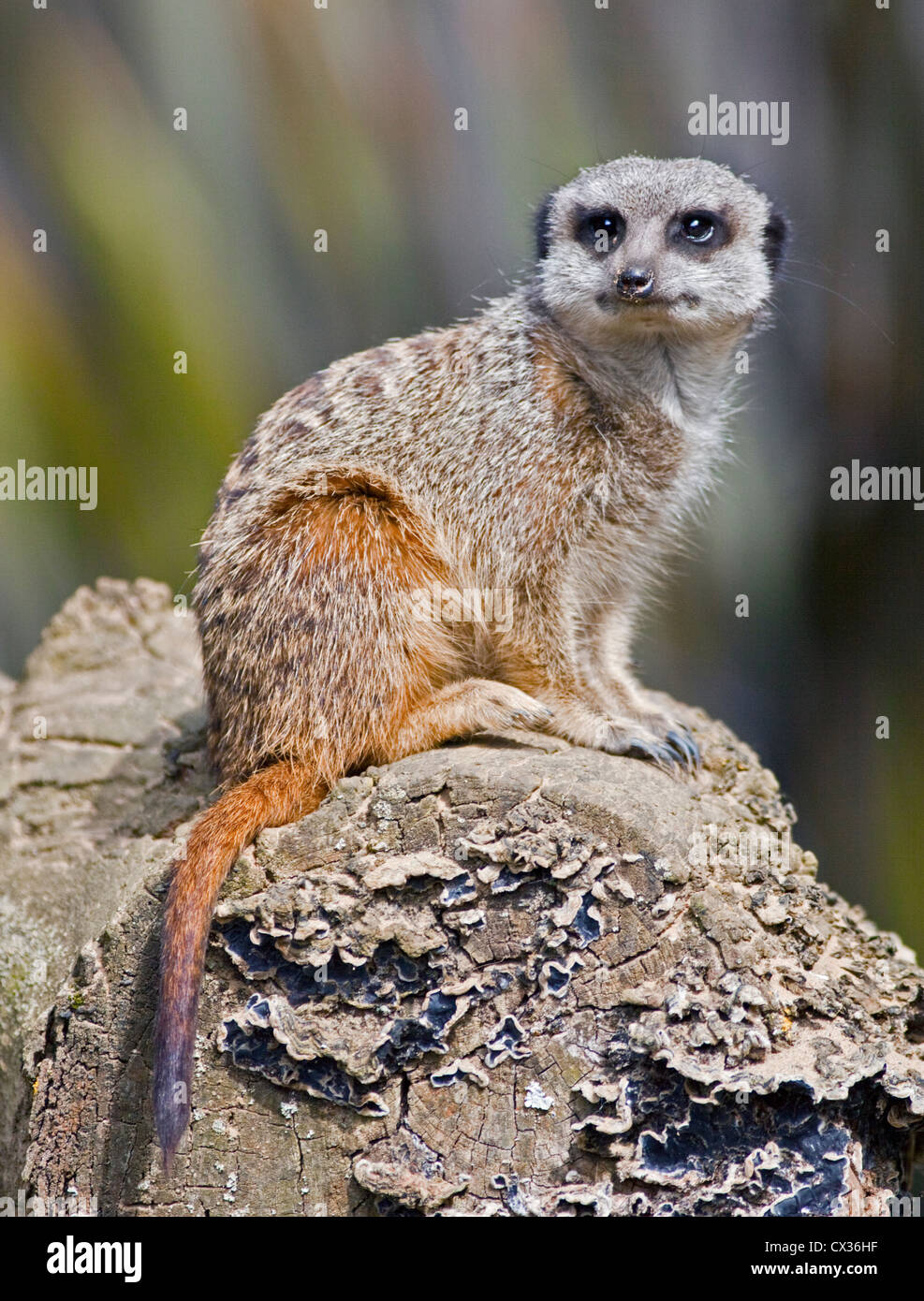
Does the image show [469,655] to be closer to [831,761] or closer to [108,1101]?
[108,1101]

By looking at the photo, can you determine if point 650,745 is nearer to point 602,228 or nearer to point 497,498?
point 497,498

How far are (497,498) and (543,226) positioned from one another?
906 millimetres

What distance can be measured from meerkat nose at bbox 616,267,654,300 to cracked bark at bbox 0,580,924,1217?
3.80 feet

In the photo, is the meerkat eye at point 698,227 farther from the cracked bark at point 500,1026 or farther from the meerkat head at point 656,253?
the cracked bark at point 500,1026

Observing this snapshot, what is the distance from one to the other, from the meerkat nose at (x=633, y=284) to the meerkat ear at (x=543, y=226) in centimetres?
49

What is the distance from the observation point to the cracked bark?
6.73 ft

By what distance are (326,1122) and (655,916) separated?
74 cm

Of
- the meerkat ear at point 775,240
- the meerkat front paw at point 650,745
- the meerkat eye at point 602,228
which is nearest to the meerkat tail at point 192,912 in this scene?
the meerkat front paw at point 650,745

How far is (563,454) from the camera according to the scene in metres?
2.95

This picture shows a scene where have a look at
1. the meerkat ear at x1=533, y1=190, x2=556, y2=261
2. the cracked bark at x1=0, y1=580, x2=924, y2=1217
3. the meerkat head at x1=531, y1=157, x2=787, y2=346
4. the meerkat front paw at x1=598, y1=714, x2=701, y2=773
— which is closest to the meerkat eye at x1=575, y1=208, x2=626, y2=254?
the meerkat head at x1=531, y1=157, x2=787, y2=346

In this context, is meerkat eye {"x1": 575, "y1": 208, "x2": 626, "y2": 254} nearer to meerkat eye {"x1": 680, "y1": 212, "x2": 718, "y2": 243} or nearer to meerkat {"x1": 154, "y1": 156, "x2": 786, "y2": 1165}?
meerkat {"x1": 154, "y1": 156, "x2": 786, "y2": 1165}

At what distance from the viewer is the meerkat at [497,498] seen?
263 centimetres

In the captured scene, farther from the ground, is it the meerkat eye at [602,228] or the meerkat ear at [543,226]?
the meerkat ear at [543,226]
